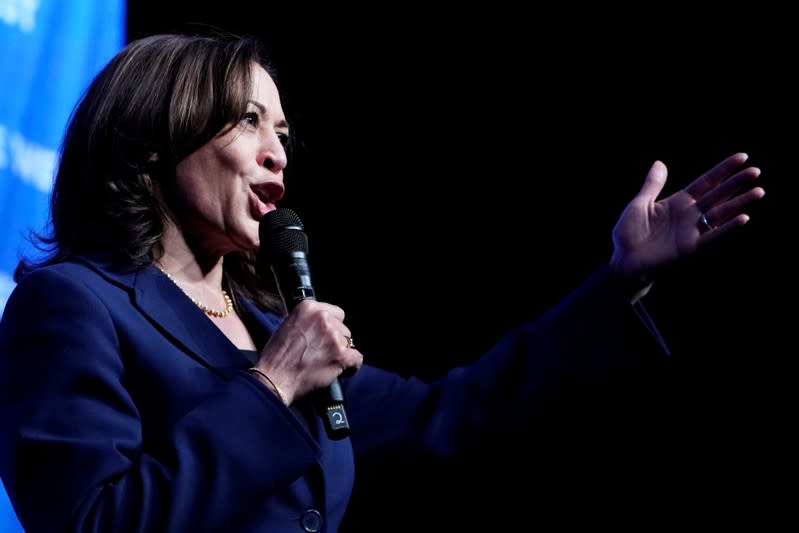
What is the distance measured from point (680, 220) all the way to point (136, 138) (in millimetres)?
938

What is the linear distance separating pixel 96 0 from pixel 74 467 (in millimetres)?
1562

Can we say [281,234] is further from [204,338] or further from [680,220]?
[680,220]

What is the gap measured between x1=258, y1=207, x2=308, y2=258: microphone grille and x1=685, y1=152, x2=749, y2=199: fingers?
65 cm

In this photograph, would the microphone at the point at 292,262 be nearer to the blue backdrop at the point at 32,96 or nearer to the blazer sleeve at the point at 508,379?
the blazer sleeve at the point at 508,379

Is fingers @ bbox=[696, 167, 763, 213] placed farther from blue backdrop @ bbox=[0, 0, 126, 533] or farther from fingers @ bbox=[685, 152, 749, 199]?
blue backdrop @ bbox=[0, 0, 126, 533]

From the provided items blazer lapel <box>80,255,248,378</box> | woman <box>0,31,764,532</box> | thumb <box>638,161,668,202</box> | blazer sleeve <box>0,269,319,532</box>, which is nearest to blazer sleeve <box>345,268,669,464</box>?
woman <box>0,31,764,532</box>

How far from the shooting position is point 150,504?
1114mm

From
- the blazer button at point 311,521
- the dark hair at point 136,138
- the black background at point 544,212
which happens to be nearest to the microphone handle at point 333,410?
the blazer button at point 311,521

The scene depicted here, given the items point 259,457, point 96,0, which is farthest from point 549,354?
point 96,0

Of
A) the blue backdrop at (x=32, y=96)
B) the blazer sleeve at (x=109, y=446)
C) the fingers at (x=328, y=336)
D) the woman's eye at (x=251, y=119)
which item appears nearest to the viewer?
the blazer sleeve at (x=109, y=446)

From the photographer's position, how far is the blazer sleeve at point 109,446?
3.69ft

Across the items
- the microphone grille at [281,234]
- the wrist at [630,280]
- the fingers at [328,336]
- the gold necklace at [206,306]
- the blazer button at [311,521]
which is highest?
the wrist at [630,280]

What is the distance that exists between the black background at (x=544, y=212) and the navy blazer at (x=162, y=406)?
26.0 inches

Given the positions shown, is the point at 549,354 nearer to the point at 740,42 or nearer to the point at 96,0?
the point at 740,42
